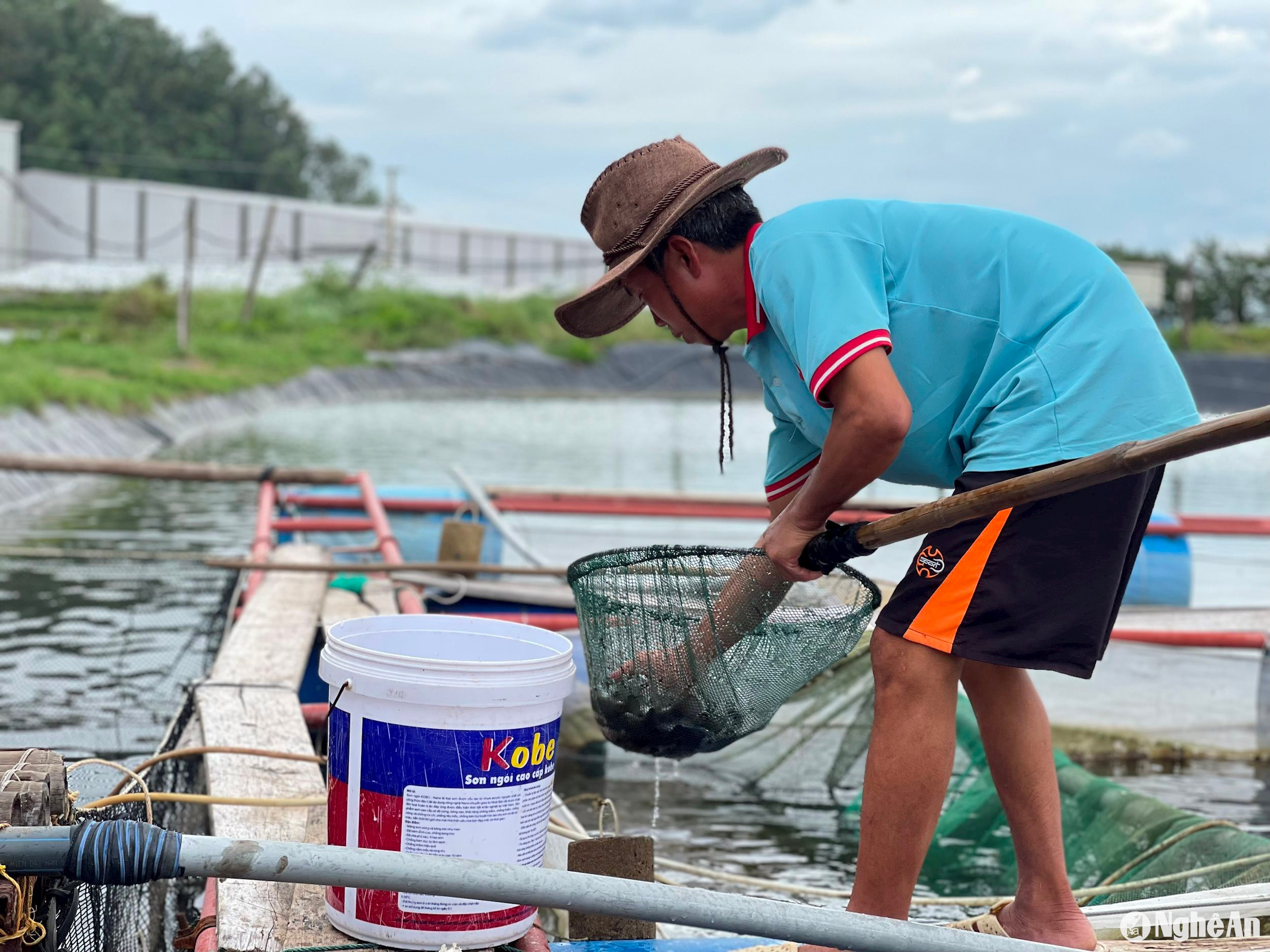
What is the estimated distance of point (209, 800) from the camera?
2.46 metres

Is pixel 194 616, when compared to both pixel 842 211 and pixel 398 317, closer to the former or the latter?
pixel 842 211

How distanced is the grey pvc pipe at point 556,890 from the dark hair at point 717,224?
1091mm

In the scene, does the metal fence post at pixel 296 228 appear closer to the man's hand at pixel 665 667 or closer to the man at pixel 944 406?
the man's hand at pixel 665 667

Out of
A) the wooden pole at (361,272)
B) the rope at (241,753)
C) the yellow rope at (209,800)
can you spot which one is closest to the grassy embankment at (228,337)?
the wooden pole at (361,272)

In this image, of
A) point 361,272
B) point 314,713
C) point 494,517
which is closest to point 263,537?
point 494,517

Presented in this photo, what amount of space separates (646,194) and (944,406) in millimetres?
635

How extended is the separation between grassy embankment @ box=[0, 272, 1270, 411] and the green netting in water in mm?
10671

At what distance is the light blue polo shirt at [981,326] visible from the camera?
2.08 metres

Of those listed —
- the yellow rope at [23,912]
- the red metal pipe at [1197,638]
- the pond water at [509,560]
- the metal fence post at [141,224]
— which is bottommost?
the pond water at [509,560]

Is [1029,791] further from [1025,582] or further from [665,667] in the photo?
[665,667]

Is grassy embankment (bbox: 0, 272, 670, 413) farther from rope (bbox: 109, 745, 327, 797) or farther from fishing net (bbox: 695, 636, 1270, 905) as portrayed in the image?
rope (bbox: 109, 745, 327, 797)

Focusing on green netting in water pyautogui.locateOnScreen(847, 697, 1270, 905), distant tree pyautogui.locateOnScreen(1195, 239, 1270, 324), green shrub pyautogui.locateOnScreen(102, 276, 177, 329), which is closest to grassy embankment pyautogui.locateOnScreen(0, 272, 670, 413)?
green shrub pyautogui.locateOnScreen(102, 276, 177, 329)

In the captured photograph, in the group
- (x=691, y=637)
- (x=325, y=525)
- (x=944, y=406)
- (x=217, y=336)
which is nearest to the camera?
(x=944, y=406)

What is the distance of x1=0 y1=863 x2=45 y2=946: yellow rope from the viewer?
5.33 ft
